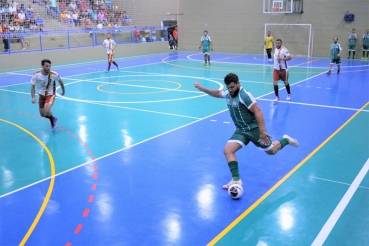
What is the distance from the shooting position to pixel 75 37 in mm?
27438

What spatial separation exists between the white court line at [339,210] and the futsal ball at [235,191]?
131cm

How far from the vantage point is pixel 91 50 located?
2648 centimetres

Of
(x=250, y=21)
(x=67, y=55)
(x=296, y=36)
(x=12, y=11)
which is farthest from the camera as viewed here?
(x=250, y=21)

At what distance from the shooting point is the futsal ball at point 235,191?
6.03 m

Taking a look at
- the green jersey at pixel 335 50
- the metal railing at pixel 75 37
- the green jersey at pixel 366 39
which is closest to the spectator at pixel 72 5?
the metal railing at pixel 75 37

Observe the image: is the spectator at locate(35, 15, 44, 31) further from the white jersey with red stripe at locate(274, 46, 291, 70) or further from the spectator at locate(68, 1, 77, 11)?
the white jersey with red stripe at locate(274, 46, 291, 70)

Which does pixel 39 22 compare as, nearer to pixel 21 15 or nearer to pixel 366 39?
pixel 21 15

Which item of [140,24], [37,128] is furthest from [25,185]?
[140,24]

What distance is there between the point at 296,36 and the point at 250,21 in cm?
410

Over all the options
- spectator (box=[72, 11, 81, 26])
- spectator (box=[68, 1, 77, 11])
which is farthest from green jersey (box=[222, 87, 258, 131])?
spectator (box=[68, 1, 77, 11])

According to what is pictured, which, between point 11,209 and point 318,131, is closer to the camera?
point 11,209

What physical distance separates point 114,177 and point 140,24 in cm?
2919

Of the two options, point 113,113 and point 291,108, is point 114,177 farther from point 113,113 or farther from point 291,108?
point 291,108

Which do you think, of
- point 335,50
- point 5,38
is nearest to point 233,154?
point 335,50
